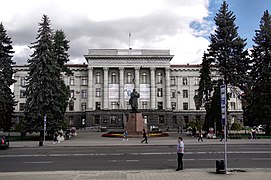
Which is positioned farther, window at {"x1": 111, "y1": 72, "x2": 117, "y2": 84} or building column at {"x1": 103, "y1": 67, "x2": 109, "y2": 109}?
window at {"x1": 111, "y1": 72, "x2": 117, "y2": 84}

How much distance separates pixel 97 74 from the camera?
8212cm

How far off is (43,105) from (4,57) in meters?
15.5

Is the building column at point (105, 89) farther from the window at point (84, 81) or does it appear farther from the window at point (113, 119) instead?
the window at point (84, 81)

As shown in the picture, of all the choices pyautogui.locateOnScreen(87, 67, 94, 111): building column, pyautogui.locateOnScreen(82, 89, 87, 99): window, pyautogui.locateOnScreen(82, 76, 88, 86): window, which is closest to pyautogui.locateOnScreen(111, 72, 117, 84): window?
pyautogui.locateOnScreen(87, 67, 94, 111): building column

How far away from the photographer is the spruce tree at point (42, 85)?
39.2m

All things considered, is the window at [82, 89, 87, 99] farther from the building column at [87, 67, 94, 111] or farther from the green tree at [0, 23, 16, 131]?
the green tree at [0, 23, 16, 131]

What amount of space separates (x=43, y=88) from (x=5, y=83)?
37.6 feet

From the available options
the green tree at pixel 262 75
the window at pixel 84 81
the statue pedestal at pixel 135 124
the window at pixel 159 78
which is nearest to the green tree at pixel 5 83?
the statue pedestal at pixel 135 124

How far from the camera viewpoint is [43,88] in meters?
40.2

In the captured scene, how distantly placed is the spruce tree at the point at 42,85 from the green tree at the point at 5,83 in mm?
6413

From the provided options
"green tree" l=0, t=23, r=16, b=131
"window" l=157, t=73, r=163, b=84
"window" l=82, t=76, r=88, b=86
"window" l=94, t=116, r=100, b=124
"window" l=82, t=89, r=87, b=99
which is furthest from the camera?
"window" l=82, t=76, r=88, b=86

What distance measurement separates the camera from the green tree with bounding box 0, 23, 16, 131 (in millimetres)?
44541

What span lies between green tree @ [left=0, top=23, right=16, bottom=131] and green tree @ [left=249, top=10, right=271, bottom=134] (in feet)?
124

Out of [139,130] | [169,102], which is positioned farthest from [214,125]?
[169,102]
